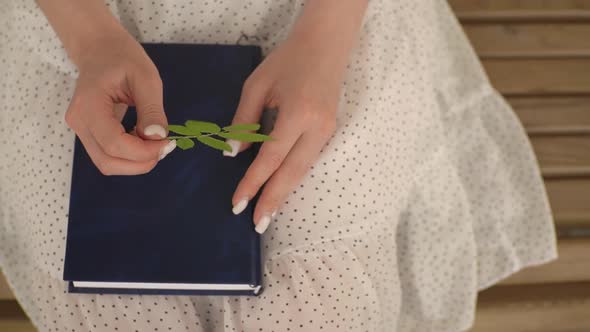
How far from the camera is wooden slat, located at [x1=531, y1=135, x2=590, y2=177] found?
1076 mm

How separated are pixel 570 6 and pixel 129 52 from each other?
0.85 meters

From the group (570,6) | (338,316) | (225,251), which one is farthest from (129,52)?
(570,6)

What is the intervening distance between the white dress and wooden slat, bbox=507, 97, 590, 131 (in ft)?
0.20

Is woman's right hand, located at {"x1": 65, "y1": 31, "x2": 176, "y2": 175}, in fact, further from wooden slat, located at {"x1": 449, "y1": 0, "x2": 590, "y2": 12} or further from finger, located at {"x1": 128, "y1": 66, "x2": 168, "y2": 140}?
wooden slat, located at {"x1": 449, "y1": 0, "x2": 590, "y2": 12}

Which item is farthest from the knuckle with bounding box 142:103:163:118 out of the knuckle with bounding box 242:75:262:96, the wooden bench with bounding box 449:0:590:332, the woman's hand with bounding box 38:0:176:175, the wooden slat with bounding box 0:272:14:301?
the wooden bench with bounding box 449:0:590:332

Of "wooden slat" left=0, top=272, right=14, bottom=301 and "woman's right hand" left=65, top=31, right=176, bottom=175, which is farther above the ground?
"woman's right hand" left=65, top=31, right=176, bottom=175

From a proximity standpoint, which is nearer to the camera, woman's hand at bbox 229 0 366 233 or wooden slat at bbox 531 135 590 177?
woman's hand at bbox 229 0 366 233

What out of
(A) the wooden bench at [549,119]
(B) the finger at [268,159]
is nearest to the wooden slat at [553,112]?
(A) the wooden bench at [549,119]

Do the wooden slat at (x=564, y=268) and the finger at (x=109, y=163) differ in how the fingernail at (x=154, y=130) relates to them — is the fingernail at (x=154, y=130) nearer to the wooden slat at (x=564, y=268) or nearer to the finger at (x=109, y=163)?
the finger at (x=109, y=163)

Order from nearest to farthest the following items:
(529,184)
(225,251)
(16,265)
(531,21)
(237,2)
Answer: (225,251)
(237,2)
(16,265)
(529,184)
(531,21)

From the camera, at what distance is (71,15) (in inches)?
29.1

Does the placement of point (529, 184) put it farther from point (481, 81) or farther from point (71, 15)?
point (71, 15)

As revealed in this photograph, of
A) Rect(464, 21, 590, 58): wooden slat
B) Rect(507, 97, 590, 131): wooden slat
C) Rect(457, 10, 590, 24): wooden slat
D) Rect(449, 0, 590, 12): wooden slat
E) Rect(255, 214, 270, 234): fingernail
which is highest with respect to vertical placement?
Rect(449, 0, 590, 12): wooden slat

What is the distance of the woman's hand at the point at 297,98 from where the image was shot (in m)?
0.68
